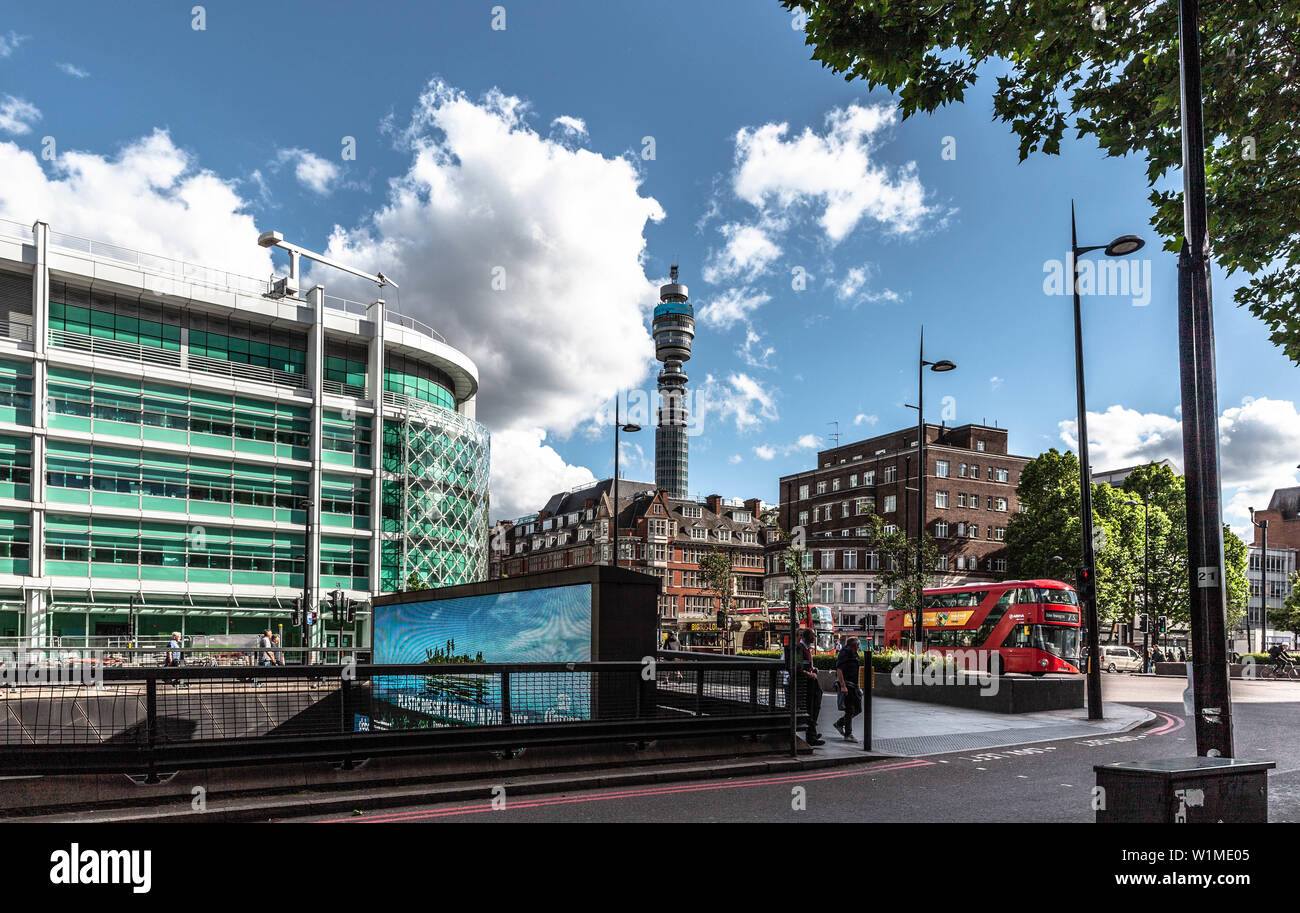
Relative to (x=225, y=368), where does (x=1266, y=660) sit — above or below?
below

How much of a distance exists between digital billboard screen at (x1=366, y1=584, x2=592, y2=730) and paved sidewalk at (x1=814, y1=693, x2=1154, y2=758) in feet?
12.2

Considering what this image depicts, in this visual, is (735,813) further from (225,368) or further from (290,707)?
(225,368)

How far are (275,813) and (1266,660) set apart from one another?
51.9 metres

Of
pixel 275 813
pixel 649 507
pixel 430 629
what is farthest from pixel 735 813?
pixel 649 507

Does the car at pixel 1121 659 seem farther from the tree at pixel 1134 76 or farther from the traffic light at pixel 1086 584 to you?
the tree at pixel 1134 76

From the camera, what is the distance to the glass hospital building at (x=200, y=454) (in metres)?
46.0

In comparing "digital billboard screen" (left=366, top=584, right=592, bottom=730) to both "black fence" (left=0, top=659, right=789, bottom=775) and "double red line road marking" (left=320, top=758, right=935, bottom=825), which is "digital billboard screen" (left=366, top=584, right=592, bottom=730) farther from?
"double red line road marking" (left=320, top=758, right=935, bottom=825)

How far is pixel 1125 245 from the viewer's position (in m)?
16.7

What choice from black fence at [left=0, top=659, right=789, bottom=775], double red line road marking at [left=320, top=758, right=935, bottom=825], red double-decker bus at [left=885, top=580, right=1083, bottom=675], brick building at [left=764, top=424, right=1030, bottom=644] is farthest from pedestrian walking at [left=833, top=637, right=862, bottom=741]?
brick building at [left=764, top=424, right=1030, bottom=644]

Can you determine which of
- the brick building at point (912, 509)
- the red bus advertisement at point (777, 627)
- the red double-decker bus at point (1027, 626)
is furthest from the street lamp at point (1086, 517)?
the brick building at point (912, 509)

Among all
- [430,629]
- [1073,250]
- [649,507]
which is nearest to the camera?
[430,629]
